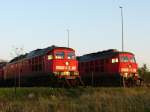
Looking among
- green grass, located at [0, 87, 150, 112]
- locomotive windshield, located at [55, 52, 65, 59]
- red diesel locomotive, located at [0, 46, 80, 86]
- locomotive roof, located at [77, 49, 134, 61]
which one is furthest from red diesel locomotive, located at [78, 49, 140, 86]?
green grass, located at [0, 87, 150, 112]

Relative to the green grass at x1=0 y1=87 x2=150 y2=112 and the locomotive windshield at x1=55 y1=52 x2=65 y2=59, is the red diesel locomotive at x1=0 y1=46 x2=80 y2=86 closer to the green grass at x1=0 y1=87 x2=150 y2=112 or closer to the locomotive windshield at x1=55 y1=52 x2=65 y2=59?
the locomotive windshield at x1=55 y1=52 x2=65 y2=59

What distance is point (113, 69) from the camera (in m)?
37.9

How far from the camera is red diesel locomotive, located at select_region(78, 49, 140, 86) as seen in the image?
37281 mm

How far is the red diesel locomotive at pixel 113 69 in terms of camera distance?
3728 cm

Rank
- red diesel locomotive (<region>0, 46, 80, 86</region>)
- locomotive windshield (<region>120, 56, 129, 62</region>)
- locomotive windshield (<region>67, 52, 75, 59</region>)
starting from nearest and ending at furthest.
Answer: red diesel locomotive (<region>0, 46, 80, 86</region>) < locomotive windshield (<region>67, 52, 75, 59</region>) < locomotive windshield (<region>120, 56, 129, 62</region>)

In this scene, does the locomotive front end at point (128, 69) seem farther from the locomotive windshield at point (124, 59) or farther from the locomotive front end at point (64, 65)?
the locomotive front end at point (64, 65)

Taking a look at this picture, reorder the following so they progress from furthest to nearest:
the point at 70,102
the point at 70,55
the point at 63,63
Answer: the point at 70,55 < the point at 63,63 < the point at 70,102

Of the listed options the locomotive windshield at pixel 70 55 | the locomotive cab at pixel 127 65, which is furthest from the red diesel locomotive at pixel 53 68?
the locomotive cab at pixel 127 65

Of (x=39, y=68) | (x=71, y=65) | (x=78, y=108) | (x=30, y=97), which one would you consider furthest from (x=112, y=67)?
(x=78, y=108)

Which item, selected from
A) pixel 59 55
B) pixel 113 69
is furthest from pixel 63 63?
pixel 113 69

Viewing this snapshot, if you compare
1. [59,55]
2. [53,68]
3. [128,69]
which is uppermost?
[59,55]

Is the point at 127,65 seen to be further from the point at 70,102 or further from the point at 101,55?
the point at 70,102

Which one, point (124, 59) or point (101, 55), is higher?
point (101, 55)

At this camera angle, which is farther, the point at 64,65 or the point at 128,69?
the point at 128,69
